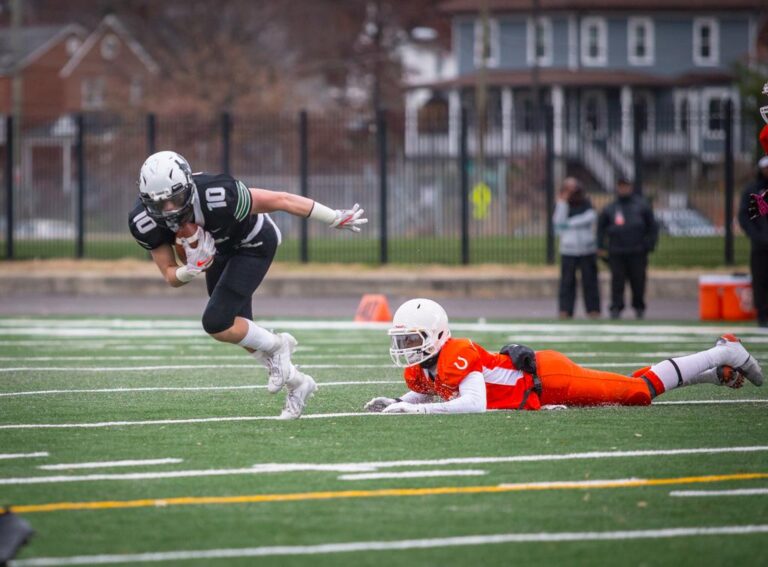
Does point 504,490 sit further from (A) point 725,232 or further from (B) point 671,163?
(B) point 671,163

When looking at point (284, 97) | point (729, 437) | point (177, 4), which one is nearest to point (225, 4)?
point (177, 4)

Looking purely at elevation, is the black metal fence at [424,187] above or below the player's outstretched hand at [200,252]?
above

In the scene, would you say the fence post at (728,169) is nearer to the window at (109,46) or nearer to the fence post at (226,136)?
the fence post at (226,136)

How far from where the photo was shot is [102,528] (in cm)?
607

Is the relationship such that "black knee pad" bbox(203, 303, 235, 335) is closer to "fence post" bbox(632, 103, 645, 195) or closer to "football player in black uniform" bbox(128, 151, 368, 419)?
"football player in black uniform" bbox(128, 151, 368, 419)

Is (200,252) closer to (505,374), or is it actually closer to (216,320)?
(216,320)

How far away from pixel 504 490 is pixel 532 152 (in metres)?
19.2

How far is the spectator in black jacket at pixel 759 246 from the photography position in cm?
Answer: 1600

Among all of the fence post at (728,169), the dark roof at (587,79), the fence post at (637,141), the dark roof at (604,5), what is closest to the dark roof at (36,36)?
the dark roof at (587,79)

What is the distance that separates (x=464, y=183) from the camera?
2416cm

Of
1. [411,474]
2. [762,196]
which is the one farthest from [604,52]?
[411,474]

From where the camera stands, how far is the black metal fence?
24.4 meters

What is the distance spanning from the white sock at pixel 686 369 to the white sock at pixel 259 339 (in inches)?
109

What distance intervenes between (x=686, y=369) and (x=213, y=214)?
3.49m
